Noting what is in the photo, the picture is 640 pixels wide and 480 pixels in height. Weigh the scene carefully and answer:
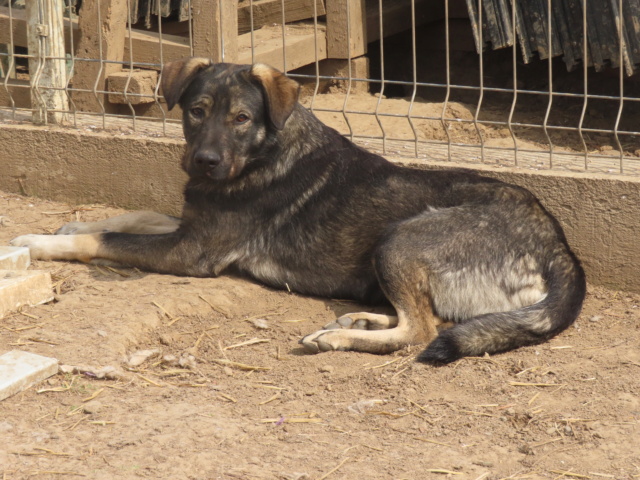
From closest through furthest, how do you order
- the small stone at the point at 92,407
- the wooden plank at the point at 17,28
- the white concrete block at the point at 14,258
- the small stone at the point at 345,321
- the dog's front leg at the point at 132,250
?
the small stone at the point at 92,407
the small stone at the point at 345,321
the white concrete block at the point at 14,258
the dog's front leg at the point at 132,250
the wooden plank at the point at 17,28

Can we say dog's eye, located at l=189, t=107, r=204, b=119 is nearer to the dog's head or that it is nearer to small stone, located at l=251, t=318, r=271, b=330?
the dog's head

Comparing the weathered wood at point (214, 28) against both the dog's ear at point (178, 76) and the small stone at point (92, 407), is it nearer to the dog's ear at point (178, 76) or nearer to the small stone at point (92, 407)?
the dog's ear at point (178, 76)

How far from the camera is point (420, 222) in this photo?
5227 millimetres

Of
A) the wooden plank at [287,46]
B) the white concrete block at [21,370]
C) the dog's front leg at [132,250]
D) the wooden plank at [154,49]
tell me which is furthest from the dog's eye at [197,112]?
the wooden plank at [154,49]

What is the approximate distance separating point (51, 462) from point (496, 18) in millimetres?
6320

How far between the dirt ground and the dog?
145mm

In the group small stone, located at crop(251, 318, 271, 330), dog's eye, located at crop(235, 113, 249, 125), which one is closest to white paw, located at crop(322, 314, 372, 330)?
small stone, located at crop(251, 318, 271, 330)

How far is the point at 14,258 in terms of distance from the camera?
541 centimetres

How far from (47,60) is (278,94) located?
102 inches

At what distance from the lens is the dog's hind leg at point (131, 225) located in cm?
613

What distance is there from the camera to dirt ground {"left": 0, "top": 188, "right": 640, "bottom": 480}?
11.6 feet

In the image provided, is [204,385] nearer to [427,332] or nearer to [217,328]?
[217,328]

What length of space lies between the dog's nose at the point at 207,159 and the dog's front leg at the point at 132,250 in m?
0.60

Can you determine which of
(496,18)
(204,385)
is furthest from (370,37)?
(204,385)
